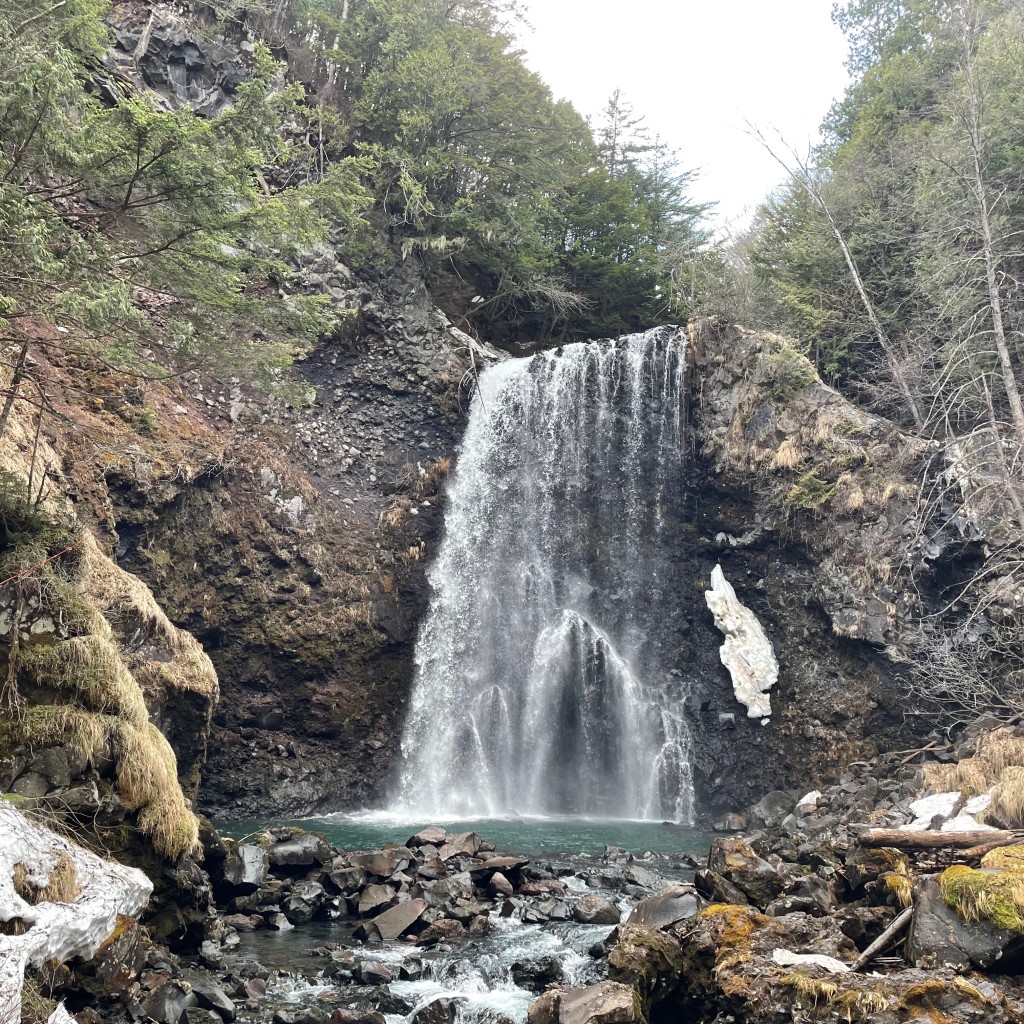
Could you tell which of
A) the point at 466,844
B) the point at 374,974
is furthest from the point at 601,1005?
the point at 466,844

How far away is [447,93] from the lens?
19.5 metres

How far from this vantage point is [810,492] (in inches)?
636

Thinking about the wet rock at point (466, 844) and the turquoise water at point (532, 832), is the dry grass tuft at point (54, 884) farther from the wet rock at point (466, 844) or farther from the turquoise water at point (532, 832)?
the turquoise water at point (532, 832)

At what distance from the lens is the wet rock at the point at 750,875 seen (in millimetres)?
7035

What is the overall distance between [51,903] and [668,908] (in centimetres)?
477

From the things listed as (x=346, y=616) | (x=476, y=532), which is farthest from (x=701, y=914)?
(x=476, y=532)

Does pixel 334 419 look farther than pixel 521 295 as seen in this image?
No

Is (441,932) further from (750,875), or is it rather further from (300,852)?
(750,875)

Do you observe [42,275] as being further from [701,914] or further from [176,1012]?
[701,914]

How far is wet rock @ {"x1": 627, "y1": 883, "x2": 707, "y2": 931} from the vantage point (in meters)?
6.63

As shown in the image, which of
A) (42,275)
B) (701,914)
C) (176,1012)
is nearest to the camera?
(176,1012)

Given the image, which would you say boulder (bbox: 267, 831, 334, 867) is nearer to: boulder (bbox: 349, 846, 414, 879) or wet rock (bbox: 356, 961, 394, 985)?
boulder (bbox: 349, 846, 414, 879)

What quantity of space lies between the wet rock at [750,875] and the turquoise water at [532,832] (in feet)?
15.1

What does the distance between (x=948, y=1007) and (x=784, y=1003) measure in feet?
3.10
